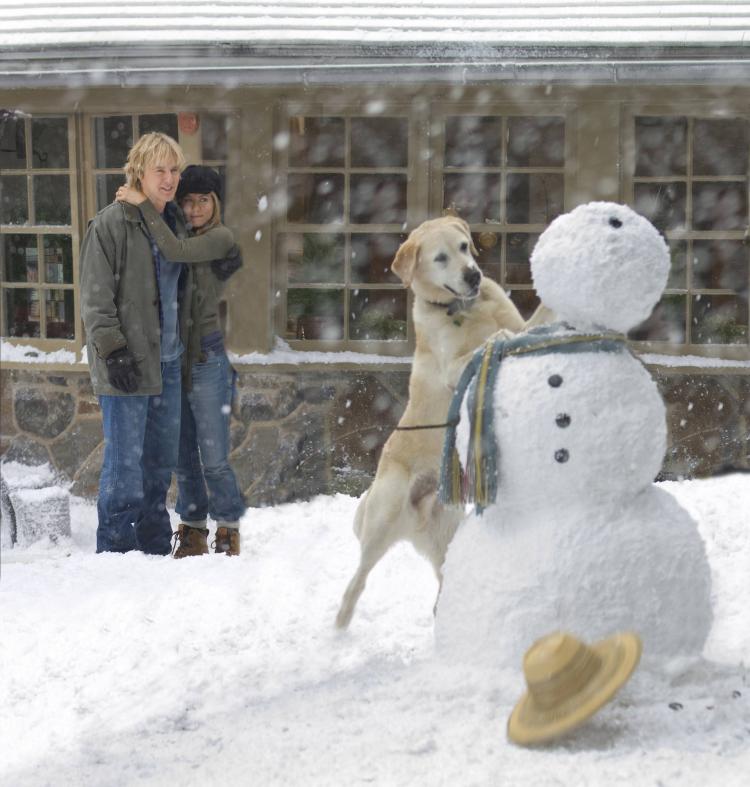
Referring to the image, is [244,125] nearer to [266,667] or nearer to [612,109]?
[612,109]

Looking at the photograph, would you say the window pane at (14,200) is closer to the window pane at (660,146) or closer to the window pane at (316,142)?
the window pane at (316,142)

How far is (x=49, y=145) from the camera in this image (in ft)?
24.9

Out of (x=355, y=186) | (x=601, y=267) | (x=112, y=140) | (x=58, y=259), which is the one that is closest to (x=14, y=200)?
(x=58, y=259)

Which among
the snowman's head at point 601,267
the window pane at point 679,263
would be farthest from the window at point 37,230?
the snowman's head at point 601,267

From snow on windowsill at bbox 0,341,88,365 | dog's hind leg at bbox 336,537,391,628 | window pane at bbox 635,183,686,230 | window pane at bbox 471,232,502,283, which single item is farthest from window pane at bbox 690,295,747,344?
dog's hind leg at bbox 336,537,391,628

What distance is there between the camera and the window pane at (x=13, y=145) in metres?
7.58

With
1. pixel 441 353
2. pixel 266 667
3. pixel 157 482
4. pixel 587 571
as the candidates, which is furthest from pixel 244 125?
pixel 587 571

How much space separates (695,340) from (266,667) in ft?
15.0

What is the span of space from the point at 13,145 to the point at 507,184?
3.33 m

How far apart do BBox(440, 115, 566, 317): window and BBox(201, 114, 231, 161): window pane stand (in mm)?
1436

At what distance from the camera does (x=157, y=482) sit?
545 centimetres

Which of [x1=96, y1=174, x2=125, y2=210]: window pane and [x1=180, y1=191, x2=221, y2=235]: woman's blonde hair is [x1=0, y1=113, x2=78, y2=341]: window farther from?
[x1=180, y1=191, x2=221, y2=235]: woman's blonde hair

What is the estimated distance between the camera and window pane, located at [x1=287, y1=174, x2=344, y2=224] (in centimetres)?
728

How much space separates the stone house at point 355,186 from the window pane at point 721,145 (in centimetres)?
1
